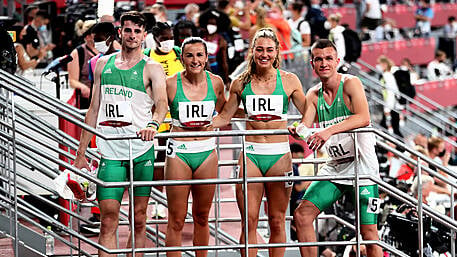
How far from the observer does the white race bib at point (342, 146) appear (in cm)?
641

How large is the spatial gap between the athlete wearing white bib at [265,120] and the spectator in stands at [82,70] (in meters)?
2.62

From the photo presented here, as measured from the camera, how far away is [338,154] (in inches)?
254

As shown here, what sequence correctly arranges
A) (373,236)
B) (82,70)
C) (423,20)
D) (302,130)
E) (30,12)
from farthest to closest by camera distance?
1. (423,20)
2. (30,12)
3. (82,70)
4. (373,236)
5. (302,130)

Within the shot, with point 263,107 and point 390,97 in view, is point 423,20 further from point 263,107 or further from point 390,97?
point 263,107

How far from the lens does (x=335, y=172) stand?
6.50 metres

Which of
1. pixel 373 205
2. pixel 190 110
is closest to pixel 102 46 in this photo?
pixel 190 110

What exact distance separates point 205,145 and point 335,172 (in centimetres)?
99

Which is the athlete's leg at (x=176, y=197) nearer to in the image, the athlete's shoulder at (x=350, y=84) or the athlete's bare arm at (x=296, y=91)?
the athlete's bare arm at (x=296, y=91)

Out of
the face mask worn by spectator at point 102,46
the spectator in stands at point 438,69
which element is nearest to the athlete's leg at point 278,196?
the face mask worn by spectator at point 102,46

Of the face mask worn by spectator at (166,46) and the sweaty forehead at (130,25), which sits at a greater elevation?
the sweaty forehead at (130,25)

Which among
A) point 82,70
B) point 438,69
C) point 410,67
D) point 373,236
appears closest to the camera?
point 373,236

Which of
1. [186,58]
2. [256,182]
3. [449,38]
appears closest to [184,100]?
[186,58]

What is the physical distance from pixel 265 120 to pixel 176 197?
876mm

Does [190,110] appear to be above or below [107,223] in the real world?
above
